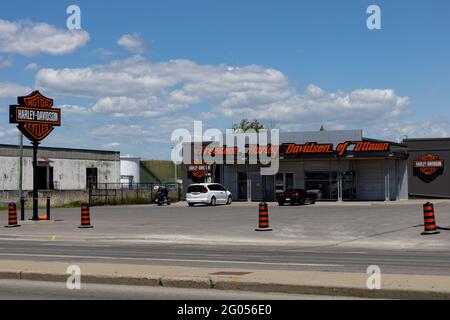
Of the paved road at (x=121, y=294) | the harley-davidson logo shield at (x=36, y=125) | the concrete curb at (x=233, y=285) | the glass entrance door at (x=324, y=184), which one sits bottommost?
the paved road at (x=121, y=294)

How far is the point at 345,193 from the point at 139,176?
214 ft

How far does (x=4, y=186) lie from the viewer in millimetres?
77625

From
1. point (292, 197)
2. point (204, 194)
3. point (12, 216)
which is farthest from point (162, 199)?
point (12, 216)

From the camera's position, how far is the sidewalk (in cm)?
1050

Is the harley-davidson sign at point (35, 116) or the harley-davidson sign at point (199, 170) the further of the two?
the harley-davidson sign at point (199, 170)

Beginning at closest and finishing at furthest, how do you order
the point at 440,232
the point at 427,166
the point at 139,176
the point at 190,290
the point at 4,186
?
the point at 190,290
the point at 440,232
the point at 427,166
the point at 4,186
the point at 139,176

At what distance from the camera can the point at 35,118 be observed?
34.6 m

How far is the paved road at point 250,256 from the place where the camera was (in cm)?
1497

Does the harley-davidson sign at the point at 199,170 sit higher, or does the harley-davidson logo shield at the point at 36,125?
the harley-davidson logo shield at the point at 36,125

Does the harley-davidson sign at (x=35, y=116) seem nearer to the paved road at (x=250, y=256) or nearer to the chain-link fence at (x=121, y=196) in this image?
the paved road at (x=250, y=256)

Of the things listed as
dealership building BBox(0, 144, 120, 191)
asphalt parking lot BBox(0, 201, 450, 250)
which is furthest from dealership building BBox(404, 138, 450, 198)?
dealership building BBox(0, 144, 120, 191)

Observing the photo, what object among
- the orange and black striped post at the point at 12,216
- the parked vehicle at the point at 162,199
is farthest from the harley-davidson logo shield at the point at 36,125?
the parked vehicle at the point at 162,199
